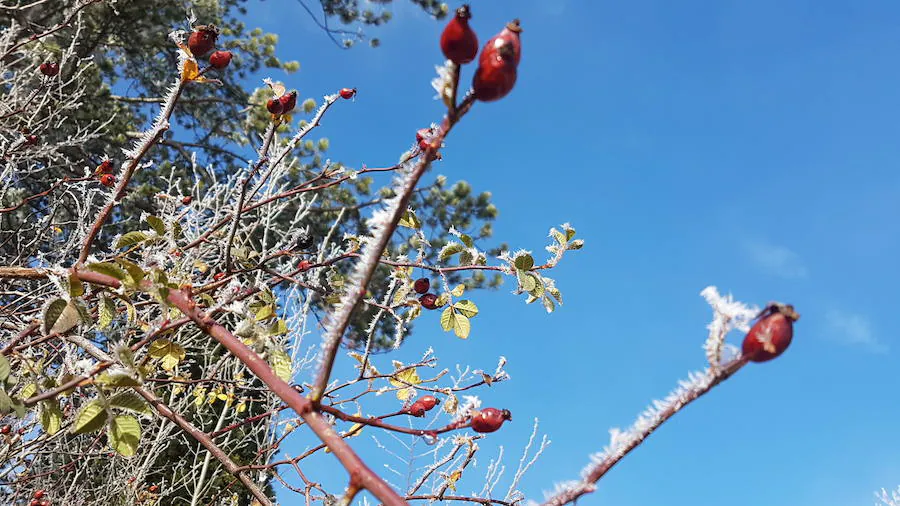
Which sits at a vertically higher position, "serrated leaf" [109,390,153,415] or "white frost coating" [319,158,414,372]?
"serrated leaf" [109,390,153,415]

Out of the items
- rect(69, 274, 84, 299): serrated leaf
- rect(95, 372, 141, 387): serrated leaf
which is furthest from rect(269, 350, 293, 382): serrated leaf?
rect(69, 274, 84, 299): serrated leaf

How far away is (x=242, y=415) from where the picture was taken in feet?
24.6

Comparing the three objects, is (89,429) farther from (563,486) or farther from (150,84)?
(150,84)

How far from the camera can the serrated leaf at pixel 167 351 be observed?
1463 millimetres

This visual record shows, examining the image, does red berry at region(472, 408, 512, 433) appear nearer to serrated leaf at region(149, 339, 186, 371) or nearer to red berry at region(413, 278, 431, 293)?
serrated leaf at region(149, 339, 186, 371)

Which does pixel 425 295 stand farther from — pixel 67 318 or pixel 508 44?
pixel 508 44

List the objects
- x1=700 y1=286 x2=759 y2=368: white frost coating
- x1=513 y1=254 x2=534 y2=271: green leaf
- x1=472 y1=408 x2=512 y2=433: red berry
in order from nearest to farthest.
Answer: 1. x1=700 y1=286 x2=759 y2=368: white frost coating
2. x1=472 y1=408 x2=512 y2=433: red berry
3. x1=513 y1=254 x2=534 y2=271: green leaf

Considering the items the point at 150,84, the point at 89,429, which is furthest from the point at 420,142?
the point at 150,84

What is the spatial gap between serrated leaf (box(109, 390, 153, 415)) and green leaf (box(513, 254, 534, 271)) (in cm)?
119

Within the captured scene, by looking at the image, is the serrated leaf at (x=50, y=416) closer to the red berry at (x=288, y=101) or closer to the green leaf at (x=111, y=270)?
the green leaf at (x=111, y=270)

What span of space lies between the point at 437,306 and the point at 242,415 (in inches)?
238

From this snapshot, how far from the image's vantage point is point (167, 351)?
58.6 inches

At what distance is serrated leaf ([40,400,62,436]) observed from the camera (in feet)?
4.34

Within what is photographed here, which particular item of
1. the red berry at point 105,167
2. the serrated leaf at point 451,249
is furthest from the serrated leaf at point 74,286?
the red berry at point 105,167
